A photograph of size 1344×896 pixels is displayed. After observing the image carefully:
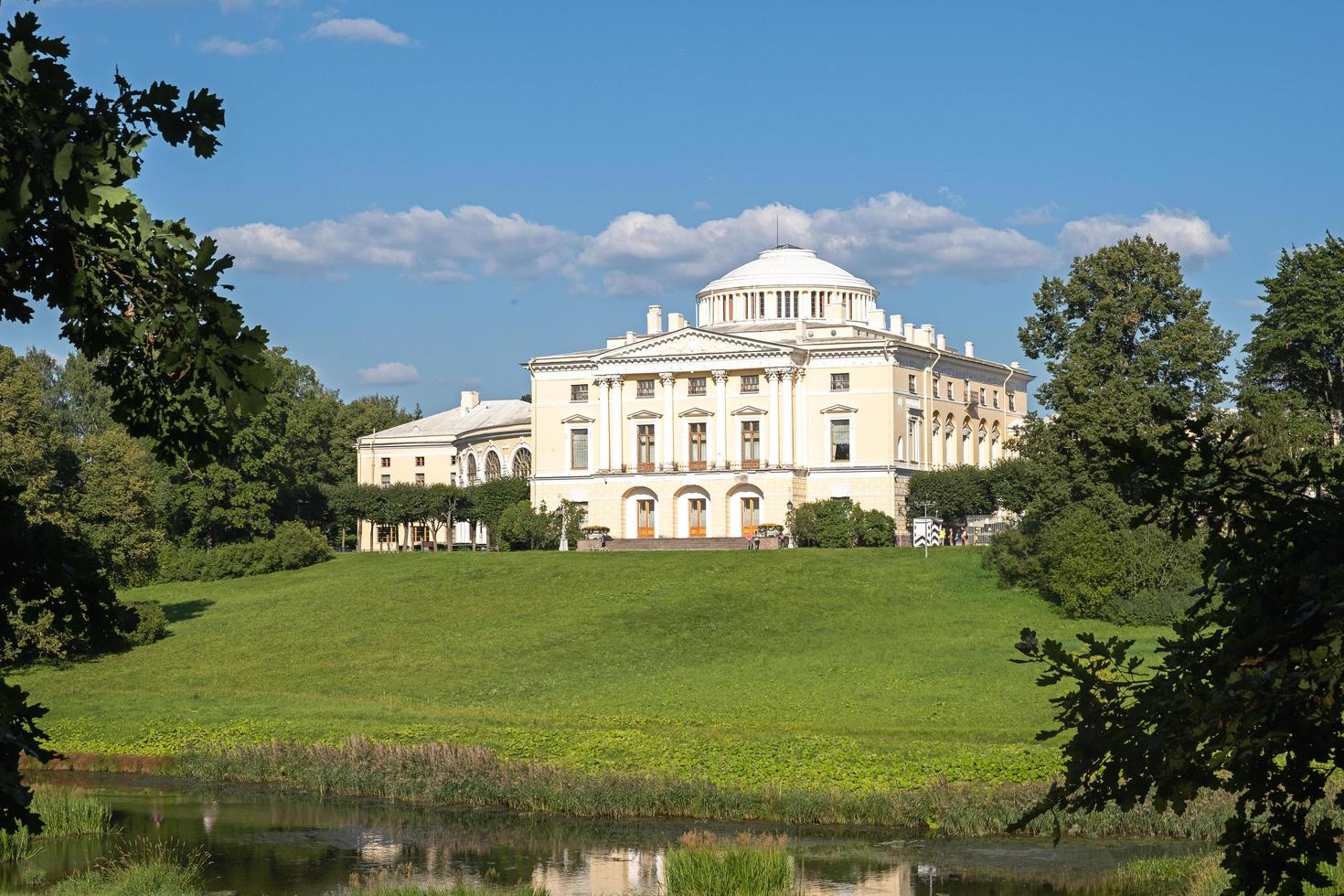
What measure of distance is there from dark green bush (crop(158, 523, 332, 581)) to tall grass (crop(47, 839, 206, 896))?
47075 millimetres

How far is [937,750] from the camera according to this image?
102 ft

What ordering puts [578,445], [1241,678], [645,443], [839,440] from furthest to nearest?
1. [578,445]
2. [645,443]
3. [839,440]
4. [1241,678]

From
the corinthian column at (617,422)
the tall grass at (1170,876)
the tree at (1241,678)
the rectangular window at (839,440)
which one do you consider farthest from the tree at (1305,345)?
the tree at (1241,678)

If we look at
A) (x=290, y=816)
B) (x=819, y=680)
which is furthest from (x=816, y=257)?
(x=290, y=816)

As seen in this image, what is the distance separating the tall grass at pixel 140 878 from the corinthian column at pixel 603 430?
2517 inches

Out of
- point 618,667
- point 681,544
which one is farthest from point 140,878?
point 681,544

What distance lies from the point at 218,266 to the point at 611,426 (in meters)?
79.4

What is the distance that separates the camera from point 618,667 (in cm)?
4716

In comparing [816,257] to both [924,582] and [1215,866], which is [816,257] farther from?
[1215,866]

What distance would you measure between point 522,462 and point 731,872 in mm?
79212

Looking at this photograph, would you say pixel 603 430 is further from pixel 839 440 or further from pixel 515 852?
pixel 515 852

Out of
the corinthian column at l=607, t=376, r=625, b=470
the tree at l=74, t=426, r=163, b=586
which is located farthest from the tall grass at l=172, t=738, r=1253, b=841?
the corinthian column at l=607, t=376, r=625, b=470

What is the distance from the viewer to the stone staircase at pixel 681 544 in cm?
7844

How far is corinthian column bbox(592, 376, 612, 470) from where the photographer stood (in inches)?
3467
